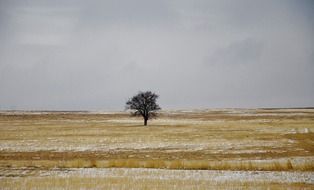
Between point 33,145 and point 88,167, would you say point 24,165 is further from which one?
point 33,145

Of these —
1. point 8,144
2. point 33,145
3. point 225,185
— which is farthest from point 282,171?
point 8,144

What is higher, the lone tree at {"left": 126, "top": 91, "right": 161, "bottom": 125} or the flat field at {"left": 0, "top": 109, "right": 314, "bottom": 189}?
the lone tree at {"left": 126, "top": 91, "right": 161, "bottom": 125}

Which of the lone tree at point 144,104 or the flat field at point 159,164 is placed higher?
the lone tree at point 144,104

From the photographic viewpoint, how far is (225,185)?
21.6 metres

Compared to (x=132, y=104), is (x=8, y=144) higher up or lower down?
lower down

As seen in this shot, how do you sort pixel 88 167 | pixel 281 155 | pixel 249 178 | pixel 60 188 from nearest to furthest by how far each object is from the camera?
pixel 60 188 → pixel 249 178 → pixel 88 167 → pixel 281 155

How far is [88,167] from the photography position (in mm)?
29625

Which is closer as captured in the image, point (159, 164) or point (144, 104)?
point (159, 164)

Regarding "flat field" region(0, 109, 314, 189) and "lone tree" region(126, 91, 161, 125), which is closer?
"flat field" region(0, 109, 314, 189)

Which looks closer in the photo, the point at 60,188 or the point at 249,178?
the point at 60,188

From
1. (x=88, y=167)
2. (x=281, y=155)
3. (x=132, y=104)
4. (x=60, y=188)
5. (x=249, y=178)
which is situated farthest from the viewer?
(x=132, y=104)

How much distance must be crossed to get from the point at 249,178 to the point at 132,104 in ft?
220

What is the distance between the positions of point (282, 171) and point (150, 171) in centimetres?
974

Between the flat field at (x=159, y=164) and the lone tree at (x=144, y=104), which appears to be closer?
the flat field at (x=159, y=164)
